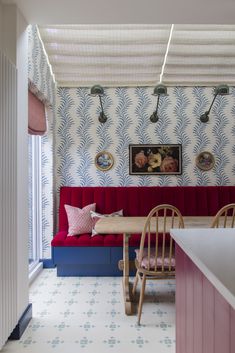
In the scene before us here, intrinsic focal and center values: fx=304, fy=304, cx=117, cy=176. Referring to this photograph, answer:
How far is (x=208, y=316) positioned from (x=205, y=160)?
3609 millimetres

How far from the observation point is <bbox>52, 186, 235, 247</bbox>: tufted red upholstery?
4.26m

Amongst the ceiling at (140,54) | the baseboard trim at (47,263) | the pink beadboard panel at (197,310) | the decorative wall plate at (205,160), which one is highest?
the ceiling at (140,54)

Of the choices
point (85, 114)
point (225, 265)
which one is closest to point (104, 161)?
point (85, 114)

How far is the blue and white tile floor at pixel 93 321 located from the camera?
7.13 ft

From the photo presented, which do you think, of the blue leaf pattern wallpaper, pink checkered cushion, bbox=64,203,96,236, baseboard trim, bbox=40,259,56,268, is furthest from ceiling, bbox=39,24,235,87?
baseboard trim, bbox=40,259,56,268

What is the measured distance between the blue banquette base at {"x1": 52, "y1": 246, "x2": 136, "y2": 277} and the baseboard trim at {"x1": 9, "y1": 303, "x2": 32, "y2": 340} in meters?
1.14

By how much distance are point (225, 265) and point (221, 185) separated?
3672mm

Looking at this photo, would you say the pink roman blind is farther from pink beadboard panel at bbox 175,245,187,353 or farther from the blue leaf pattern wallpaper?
pink beadboard panel at bbox 175,245,187,353

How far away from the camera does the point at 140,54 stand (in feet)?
12.6

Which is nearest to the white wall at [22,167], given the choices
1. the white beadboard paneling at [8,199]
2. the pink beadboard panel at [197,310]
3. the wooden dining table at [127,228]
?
the white beadboard paneling at [8,199]

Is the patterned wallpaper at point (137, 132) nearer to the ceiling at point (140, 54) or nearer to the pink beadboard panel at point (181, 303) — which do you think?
the ceiling at point (140, 54)

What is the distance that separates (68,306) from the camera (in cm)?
285

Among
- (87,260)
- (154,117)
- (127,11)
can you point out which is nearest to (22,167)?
(127,11)

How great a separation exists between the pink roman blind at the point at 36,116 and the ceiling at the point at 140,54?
698 millimetres
